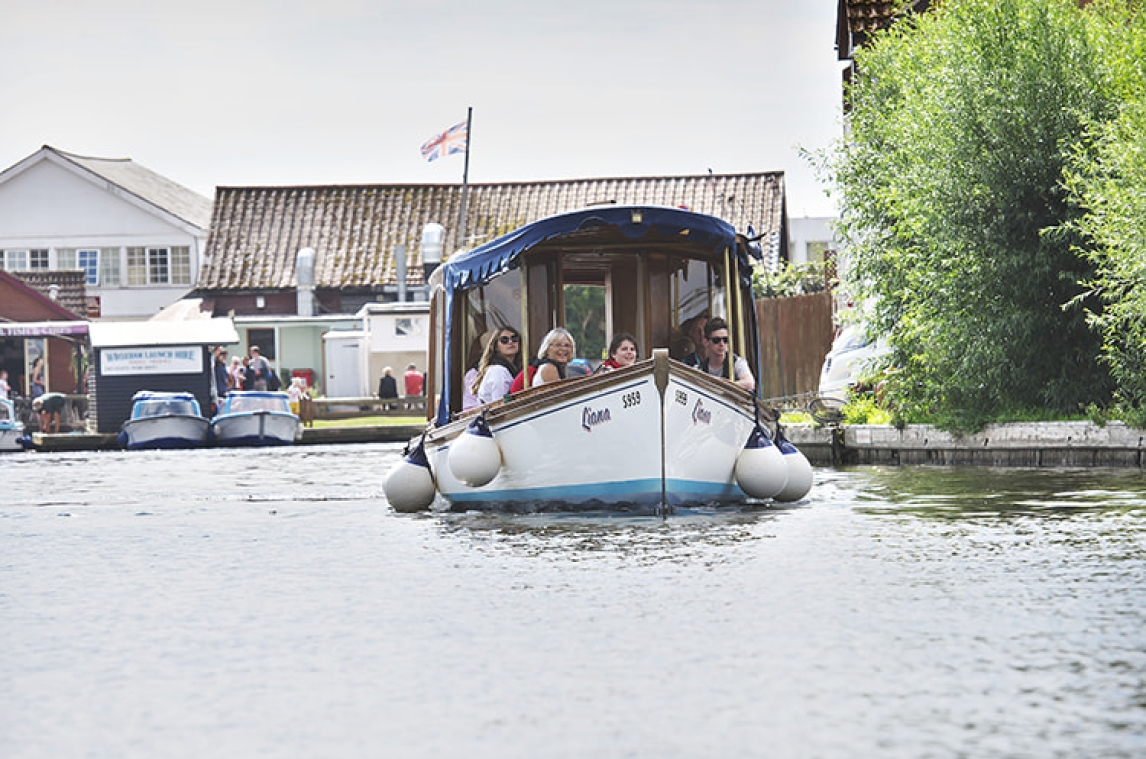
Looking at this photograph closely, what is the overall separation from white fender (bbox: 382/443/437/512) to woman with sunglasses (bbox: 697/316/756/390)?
115 inches

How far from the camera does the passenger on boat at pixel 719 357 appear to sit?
18.4 m

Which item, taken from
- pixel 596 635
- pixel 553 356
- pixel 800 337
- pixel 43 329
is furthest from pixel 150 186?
pixel 596 635

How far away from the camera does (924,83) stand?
25.7 meters

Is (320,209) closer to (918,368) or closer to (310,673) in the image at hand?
(918,368)

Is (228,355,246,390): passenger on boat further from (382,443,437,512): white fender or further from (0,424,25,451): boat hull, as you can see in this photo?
(382,443,437,512): white fender

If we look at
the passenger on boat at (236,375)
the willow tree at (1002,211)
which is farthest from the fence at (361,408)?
the willow tree at (1002,211)

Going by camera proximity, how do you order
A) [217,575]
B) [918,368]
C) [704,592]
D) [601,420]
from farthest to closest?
[918,368], [601,420], [217,575], [704,592]

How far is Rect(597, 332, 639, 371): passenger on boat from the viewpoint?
1722cm

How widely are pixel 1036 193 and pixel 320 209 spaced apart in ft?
142

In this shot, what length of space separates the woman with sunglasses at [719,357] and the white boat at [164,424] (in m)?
24.5

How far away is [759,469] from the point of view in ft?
57.7

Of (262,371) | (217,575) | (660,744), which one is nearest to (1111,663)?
(660,744)

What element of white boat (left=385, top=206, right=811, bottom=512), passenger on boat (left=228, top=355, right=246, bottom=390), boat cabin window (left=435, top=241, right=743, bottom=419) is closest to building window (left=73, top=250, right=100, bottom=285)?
passenger on boat (left=228, top=355, right=246, bottom=390)

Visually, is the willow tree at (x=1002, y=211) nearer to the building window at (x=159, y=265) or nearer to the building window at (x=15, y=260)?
the building window at (x=159, y=265)
